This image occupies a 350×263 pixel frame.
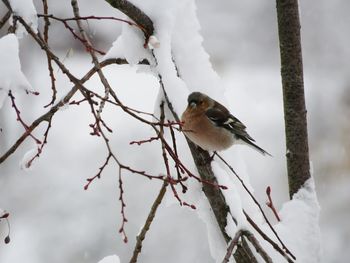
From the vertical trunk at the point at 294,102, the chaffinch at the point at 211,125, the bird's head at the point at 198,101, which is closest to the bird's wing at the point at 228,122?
the chaffinch at the point at 211,125

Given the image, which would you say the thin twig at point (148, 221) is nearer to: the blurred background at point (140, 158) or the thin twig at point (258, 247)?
the thin twig at point (258, 247)

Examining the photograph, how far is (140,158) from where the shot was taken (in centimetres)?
550

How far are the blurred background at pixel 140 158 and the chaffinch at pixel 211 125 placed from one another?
1.70 meters

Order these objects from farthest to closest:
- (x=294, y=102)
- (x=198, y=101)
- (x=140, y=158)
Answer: (x=140, y=158)
(x=198, y=101)
(x=294, y=102)

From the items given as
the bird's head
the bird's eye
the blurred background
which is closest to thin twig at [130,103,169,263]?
the bird's head

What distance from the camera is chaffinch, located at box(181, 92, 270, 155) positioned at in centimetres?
254

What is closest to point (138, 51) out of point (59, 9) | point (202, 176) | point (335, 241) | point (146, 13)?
point (146, 13)

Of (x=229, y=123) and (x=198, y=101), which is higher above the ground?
(x=229, y=123)

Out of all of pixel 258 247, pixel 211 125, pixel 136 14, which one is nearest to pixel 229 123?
→ pixel 211 125

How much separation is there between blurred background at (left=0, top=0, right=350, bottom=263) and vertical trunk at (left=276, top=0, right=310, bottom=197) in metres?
2.48

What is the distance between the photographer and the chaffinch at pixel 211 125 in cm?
254

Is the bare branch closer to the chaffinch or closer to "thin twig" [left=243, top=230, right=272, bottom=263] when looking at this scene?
the chaffinch

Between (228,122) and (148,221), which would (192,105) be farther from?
(148,221)

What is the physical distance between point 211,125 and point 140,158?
2.58m
